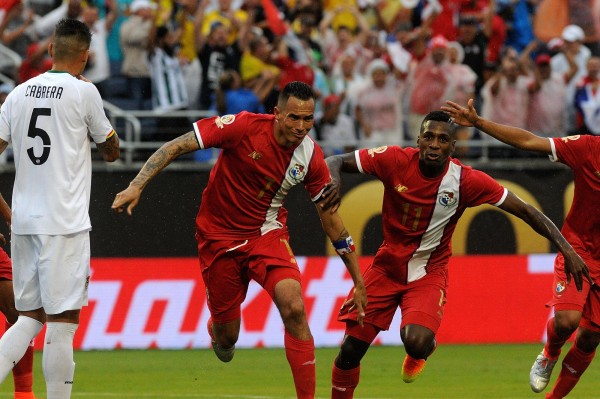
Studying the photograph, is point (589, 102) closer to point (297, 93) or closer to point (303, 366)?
point (297, 93)

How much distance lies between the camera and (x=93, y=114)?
7.68m

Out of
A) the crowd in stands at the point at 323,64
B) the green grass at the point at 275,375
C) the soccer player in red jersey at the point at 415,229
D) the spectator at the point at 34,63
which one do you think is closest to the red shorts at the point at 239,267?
the soccer player in red jersey at the point at 415,229

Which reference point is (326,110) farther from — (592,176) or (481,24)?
(592,176)

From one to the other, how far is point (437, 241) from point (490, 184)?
0.64 m

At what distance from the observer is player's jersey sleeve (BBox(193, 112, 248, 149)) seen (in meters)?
8.67

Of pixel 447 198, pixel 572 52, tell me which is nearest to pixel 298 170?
pixel 447 198

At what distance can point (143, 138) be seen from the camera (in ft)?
54.2

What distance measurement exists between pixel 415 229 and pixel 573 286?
1396 millimetres

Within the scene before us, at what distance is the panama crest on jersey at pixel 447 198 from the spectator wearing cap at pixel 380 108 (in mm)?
7202

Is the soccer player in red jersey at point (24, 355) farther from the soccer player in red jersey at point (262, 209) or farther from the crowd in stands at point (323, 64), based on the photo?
the crowd in stands at point (323, 64)

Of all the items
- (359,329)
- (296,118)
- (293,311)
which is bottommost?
(359,329)

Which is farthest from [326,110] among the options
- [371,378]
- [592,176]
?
[592,176]

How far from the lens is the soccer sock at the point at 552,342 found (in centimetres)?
970

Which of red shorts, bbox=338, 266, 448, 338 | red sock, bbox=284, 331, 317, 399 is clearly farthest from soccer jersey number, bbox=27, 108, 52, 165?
red shorts, bbox=338, 266, 448, 338
